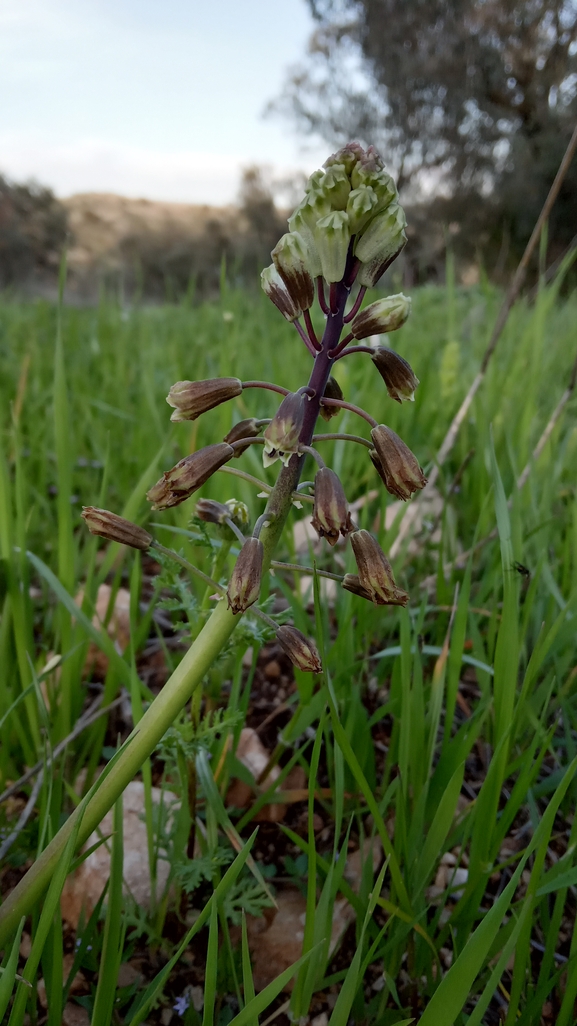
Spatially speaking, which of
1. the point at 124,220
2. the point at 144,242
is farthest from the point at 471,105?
the point at 124,220

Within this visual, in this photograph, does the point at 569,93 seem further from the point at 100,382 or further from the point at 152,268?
the point at 100,382

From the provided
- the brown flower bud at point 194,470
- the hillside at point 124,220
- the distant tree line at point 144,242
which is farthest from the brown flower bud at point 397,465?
the hillside at point 124,220

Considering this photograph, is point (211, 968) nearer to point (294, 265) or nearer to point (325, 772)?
point (325, 772)

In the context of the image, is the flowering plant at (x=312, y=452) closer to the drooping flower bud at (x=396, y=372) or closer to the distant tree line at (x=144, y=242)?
the drooping flower bud at (x=396, y=372)

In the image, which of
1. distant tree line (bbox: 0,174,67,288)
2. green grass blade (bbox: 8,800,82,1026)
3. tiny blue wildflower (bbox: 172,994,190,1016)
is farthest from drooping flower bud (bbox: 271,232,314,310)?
distant tree line (bbox: 0,174,67,288)

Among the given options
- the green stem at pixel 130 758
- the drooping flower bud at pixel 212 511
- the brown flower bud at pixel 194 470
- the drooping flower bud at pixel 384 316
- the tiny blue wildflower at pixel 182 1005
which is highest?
the drooping flower bud at pixel 384 316

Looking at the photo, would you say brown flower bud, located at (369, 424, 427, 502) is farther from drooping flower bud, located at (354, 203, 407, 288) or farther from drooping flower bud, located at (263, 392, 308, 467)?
drooping flower bud, located at (354, 203, 407, 288)
